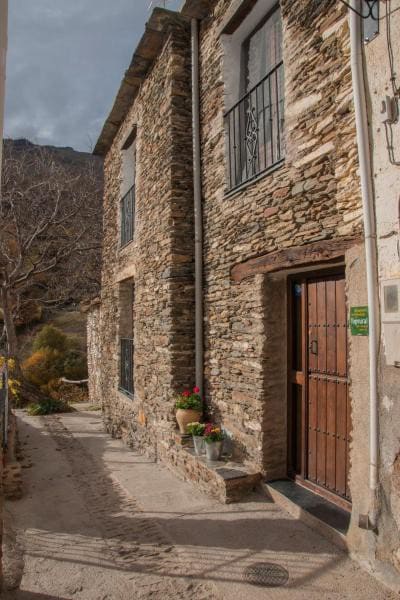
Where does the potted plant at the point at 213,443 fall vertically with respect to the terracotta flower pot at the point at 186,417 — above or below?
below

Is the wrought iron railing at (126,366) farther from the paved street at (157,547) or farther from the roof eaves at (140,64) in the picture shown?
the roof eaves at (140,64)

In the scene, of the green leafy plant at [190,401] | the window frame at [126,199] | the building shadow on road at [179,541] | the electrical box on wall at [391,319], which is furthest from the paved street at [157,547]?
the window frame at [126,199]

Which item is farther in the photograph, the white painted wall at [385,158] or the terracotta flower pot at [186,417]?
the terracotta flower pot at [186,417]

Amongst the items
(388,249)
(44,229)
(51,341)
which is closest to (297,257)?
(388,249)

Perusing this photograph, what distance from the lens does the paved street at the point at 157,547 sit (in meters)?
2.88

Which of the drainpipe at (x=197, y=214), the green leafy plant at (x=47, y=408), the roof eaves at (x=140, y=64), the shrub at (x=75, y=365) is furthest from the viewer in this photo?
the shrub at (x=75, y=365)

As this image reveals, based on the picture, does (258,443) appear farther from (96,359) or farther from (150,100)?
(96,359)

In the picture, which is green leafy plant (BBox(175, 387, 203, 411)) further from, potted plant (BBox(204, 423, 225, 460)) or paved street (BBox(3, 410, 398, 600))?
paved street (BBox(3, 410, 398, 600))

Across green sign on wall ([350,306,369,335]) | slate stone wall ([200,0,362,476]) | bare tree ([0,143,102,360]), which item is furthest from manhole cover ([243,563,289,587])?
bare tree ([0,143,102,360])

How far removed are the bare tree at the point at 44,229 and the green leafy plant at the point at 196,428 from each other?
6.87 metres

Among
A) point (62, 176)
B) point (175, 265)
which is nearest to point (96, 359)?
point (62, 176)

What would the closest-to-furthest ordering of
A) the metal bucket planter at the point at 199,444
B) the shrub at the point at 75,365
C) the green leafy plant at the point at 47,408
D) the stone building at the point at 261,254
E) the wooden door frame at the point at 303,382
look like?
the stone building at the point at 261,254, the wooden door frame at the point at 303,382, the metal bucket planter at the point at 199,444, the green leafy plant at the point at 47,408, the shrub at the point at 75,365

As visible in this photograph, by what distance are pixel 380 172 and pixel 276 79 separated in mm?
2055

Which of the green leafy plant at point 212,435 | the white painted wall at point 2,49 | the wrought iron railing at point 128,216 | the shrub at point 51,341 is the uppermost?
the wrought iron railing at point 128,216
